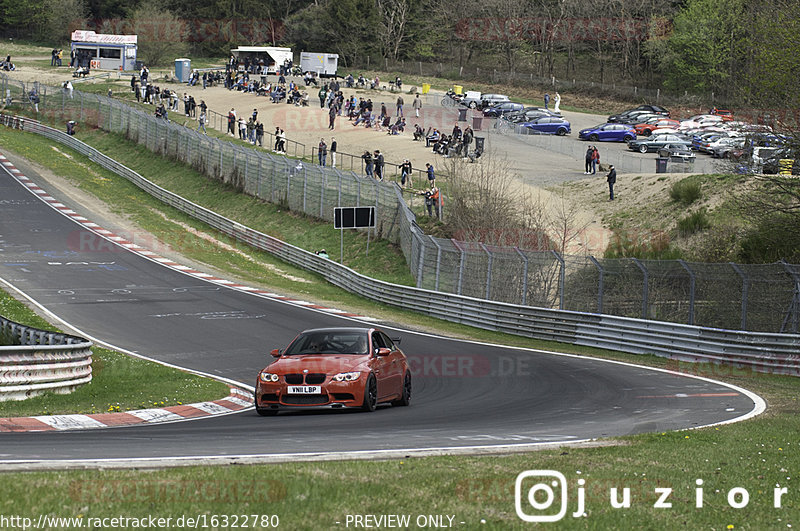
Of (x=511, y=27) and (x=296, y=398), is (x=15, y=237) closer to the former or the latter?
(x=296, y=398)

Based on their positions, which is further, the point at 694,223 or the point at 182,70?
the point at 182,70

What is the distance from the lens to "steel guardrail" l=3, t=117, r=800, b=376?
2222 cm

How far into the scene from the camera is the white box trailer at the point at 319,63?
92938 millimetres

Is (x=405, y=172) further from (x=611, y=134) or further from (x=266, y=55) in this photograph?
(x=266, y=55)

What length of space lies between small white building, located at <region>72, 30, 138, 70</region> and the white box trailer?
16.7 meters

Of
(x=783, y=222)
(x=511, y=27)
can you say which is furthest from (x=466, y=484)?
(x=511, y=27)

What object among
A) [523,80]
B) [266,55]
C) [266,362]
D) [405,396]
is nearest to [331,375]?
[405,396]

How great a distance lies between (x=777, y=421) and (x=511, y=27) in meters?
97.3

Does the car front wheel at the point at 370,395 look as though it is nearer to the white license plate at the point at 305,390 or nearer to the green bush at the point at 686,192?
the white license plate at the point at 305,390

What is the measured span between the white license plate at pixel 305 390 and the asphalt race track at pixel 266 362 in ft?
1.35

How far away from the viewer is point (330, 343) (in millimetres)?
14859

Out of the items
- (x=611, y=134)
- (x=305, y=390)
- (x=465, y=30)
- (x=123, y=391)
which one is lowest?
(x=123, y=391)

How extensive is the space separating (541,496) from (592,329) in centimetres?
1868

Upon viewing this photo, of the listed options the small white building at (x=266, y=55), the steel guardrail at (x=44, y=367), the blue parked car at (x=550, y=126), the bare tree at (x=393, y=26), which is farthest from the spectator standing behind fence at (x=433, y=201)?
the bare tree at (x=393, y=26)
